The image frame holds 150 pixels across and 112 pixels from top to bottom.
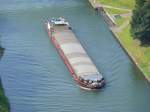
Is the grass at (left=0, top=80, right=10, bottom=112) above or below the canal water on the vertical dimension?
above

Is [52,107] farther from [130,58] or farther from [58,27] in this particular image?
[58,27]

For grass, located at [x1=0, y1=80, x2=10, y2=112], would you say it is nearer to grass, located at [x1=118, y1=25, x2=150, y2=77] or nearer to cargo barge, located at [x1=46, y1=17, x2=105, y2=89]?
cargo barge, located at [x1=46, y1=17, x2=105, y2=89]

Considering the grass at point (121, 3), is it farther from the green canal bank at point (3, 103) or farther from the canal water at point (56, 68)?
the green canal bank at point (3, 103)

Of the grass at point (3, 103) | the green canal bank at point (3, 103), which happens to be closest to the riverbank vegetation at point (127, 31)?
the green canal bank at point (3, 103)

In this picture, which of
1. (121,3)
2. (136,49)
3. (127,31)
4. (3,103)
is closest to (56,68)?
(136,49)

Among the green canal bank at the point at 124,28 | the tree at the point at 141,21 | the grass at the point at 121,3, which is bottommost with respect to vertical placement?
the grass at the point at 121,3

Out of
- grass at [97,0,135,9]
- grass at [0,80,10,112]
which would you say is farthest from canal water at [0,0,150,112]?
grass at [97,0,135,9]

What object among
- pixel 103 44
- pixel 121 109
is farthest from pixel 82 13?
pixel 121 109
